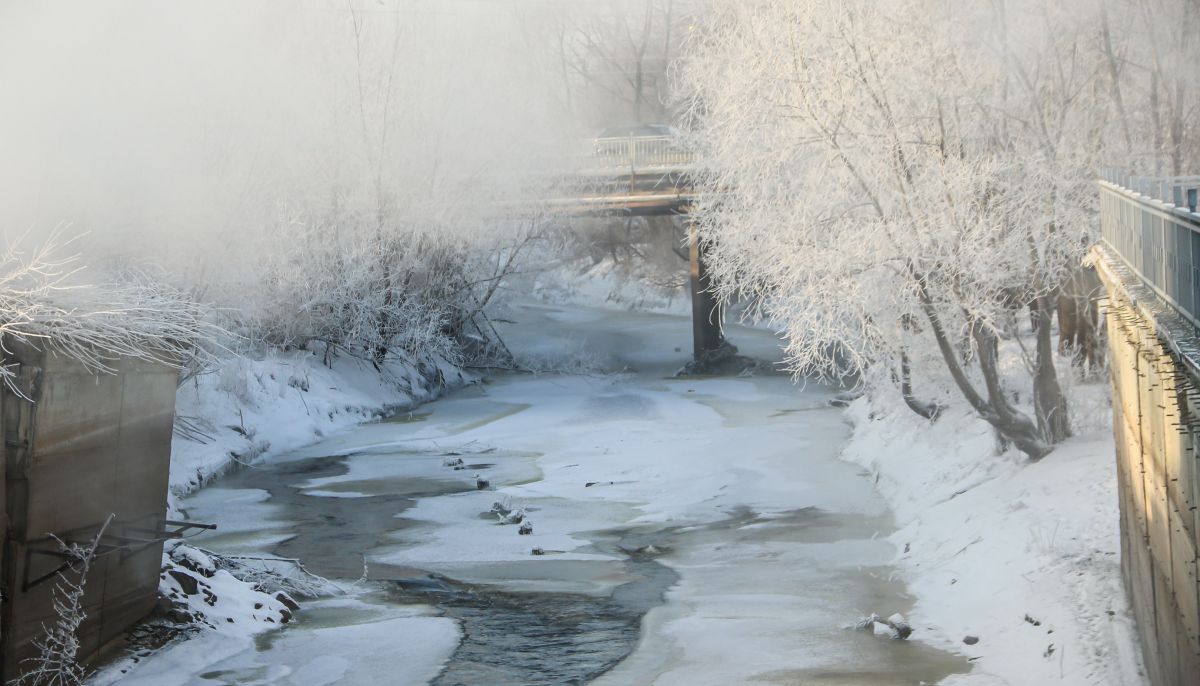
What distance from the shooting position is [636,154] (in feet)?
113

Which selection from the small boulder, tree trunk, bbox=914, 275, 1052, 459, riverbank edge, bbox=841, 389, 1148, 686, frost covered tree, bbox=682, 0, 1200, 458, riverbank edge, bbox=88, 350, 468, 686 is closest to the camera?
riverbank edge, bbox=841, 389, 1148, 686

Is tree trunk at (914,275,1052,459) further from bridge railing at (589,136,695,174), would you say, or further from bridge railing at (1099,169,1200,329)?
bridge railing at (589,136,695,174)

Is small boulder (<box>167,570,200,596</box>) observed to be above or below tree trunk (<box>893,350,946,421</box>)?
below

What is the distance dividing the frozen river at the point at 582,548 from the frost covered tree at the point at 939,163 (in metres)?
2.50

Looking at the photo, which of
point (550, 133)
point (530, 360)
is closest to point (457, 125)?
point (550, 133)

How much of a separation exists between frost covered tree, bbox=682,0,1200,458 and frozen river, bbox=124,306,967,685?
2.50m

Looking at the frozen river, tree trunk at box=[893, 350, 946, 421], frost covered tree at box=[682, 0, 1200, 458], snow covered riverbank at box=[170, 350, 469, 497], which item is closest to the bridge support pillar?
the frozen river

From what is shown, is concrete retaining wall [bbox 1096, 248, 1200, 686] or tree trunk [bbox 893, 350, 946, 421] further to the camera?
tree trunk [bbox 893, 350, 946, 421]

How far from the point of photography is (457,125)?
1315 inches

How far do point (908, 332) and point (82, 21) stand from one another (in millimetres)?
17038

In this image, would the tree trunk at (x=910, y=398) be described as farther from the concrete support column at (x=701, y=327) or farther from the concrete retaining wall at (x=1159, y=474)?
the concrete support column at (x=701, y=327)

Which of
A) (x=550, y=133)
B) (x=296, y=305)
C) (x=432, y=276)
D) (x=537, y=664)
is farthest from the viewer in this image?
(x=550, y=133)

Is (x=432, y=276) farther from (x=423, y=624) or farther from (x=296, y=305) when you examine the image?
(x=423, y=624)

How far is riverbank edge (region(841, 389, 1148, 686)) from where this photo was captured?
980 cm
